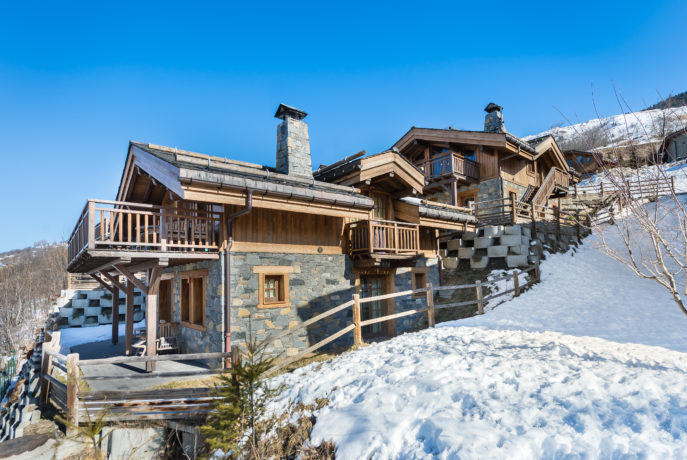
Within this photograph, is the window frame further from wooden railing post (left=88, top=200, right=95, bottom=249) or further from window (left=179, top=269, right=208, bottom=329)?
wooden railing post (left=88, top=200, right=95, bottom=249)

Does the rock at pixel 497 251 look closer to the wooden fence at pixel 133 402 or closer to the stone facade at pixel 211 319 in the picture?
the stone facade at pixel 211 319

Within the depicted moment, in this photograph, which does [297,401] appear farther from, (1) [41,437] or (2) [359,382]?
(1) [41,437]

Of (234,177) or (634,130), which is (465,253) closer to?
(634,130)

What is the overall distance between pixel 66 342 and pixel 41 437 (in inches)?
402

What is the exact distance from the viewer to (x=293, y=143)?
490 inches

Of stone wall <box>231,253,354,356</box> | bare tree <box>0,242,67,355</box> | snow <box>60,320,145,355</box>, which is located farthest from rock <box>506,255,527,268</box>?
bare tree <box>0,242,67,355</box>

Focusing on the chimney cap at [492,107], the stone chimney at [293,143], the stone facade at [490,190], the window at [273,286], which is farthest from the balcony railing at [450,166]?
the window at [273,286]

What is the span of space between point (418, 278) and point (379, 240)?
3.40m

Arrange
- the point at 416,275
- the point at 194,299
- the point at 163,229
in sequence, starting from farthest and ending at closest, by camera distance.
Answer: the point at 416,275, the point at 194,299, the point at 163,229

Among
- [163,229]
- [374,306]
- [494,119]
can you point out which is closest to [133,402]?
[163,229]

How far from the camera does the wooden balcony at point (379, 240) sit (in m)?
11.6

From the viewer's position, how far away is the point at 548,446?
381cm

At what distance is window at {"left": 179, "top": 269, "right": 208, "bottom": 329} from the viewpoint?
10350 millimetres

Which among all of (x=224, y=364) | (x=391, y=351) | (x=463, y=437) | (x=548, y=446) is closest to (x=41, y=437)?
(x=224, y=364)
